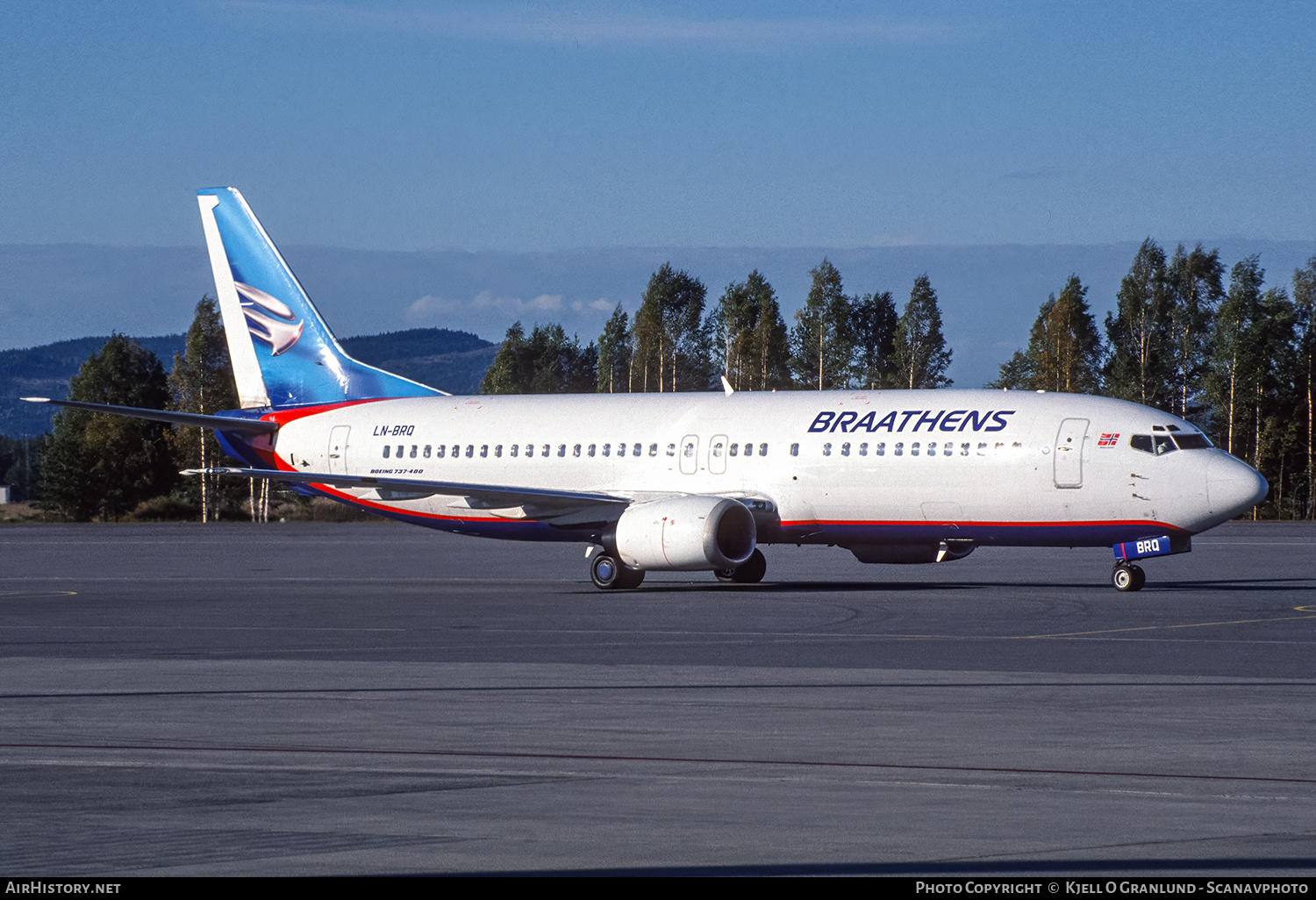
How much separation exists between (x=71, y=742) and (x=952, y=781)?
685cm

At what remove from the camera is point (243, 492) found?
119688 millimetres

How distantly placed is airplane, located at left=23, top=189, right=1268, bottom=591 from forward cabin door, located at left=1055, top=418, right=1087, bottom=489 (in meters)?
0.03

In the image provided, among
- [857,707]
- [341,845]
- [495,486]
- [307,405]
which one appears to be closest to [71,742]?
[341,845]

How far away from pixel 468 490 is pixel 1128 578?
44.0 feet

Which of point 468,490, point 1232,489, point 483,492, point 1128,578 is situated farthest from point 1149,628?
point 468,490

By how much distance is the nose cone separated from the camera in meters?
30.2

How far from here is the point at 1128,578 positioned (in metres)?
31.2

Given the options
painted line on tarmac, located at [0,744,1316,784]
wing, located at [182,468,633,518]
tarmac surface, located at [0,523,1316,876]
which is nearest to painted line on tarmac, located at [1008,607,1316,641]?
tarmac surface, located at [0,523,1316,876]

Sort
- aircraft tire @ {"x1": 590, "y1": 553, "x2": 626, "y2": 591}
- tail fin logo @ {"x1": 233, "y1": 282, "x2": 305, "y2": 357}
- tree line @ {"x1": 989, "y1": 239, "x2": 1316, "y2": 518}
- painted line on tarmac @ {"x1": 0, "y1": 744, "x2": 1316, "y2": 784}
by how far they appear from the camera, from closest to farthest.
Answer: painted line on tarmac @ {"x1": 0, "y1": 744, "x2": 1316, "y2": 784}
aircraft tire @ {"x1": 590, "y1": 553, "x2": 626, "y2": 591}
tail fin logo @ {"x1": 233, "y1": 282, "x2": 305, "y2": 357}
tree line @ {"x1": 989, "y1": 239, "x2": 1316, "y2": 518}

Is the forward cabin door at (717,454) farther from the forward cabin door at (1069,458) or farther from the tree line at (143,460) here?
the tree line at (143,460)

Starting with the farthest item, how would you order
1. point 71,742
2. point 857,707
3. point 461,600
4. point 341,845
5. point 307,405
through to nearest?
point 307,405, point 461,600, point 857,707, point 71,742, point 341,845

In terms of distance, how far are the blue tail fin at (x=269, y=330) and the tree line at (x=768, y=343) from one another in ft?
260

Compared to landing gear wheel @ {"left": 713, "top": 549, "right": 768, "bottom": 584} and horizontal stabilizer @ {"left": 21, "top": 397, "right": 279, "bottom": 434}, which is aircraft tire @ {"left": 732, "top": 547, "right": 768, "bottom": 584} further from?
horizontal stabilizer @ {"left": 21, "top": 397, "right": 279, "bottom": 434}
